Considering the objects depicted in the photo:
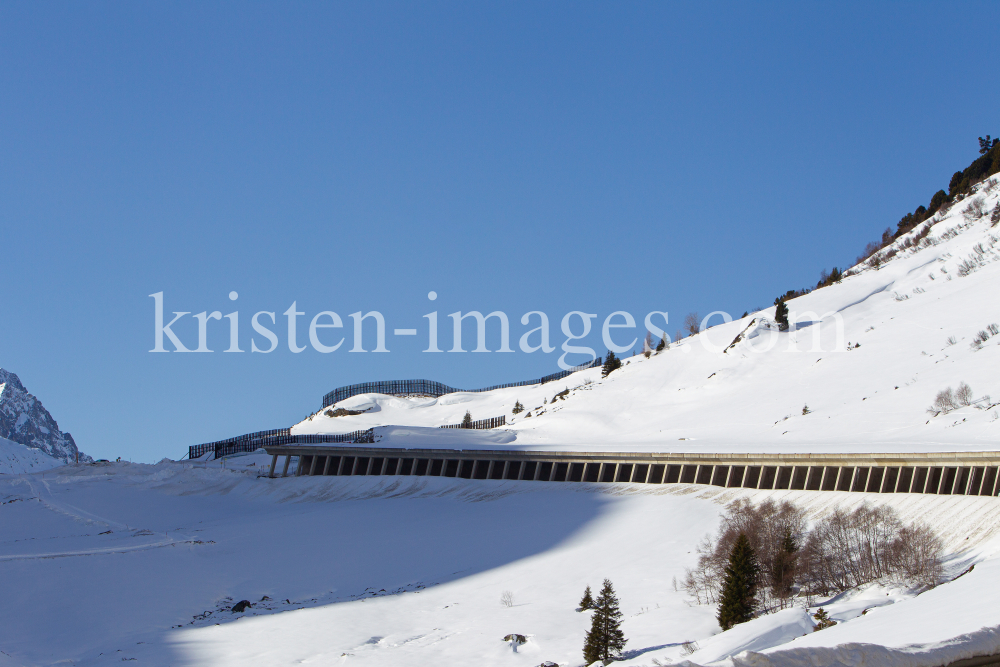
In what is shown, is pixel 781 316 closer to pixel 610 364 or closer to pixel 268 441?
pixel 610 364

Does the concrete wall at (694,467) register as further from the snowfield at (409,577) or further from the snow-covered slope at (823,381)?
the snow-covered slope at (823,381)

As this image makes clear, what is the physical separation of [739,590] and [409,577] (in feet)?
46.2

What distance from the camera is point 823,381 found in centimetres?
5609

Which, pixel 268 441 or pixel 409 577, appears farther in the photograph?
pixel 268 441

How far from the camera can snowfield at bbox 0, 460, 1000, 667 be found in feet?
71.9

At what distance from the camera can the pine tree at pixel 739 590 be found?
22.4m

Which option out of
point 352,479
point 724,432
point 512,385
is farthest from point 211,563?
point 512,385

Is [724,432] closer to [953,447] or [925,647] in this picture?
[953,447]

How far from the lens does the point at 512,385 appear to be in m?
96.6

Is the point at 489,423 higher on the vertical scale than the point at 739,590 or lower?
higher

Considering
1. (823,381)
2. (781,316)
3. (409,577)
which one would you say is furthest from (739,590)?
(781,316)

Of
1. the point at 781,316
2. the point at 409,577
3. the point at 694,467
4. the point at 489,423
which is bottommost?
the point at 409,577

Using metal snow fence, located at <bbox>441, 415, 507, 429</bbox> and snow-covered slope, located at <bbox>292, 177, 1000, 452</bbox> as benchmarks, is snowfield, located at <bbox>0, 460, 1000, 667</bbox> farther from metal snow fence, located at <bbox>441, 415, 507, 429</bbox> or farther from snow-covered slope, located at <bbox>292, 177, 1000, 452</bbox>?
metal snow fence, located at <bbox>441, 415, 507, 429</bbox>

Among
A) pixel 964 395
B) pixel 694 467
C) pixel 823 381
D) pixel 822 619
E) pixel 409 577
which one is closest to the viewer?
pixel 822 619
